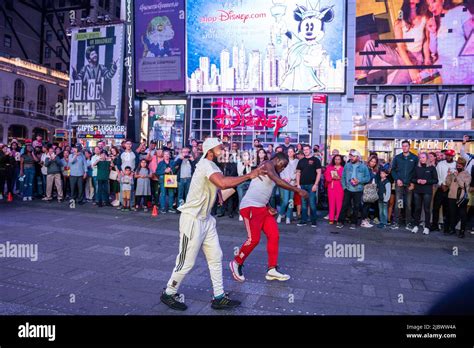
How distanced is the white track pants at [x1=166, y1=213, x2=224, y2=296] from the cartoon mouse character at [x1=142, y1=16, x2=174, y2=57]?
81.5 ft

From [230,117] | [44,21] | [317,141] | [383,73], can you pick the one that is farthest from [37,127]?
[383,73]

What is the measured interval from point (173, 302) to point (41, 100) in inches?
2269

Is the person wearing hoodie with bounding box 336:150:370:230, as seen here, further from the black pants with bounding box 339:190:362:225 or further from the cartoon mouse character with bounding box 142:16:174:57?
the cartoon mouse character with bounding box 142:16:174:57

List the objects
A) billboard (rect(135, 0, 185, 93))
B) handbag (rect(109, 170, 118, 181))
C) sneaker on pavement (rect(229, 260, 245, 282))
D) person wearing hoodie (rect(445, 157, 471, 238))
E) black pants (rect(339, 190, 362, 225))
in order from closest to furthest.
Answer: sneaker on pavement (rect(229, 260, 245, 282)) < person wearing hoodie (rect(445, 157, 471, 238)) < black pants (rect(339, 190, 362, 225)) < handbag (rect(109, 170, 118, 181)) < billboard (rect(135, 0, 185, 93))

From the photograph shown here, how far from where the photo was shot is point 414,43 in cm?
2300

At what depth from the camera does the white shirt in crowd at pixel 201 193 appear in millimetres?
4535

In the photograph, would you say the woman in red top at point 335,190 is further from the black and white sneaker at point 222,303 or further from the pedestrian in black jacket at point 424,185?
the black and white sneaker at point 222,303

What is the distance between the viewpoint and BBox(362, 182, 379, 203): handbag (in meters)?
10.8

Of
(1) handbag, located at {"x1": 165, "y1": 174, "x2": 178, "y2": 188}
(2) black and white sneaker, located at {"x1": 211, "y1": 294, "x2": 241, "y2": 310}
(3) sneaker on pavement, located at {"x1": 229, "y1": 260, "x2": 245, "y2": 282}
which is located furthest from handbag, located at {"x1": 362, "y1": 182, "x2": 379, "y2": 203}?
(2) black and white sneaker, located at {"x1": 211, "y1": 294, "x2": 241, "y2": 310}

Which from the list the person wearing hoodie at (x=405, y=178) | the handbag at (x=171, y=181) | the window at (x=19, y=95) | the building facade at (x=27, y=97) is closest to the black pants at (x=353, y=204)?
the person wearing hoodie at (x=405, y=178)

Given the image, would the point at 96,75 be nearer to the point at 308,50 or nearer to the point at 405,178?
the point at 308,50

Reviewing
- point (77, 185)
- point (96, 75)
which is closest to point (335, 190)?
→ point (77, 185)

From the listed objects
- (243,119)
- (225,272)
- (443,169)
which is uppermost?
(243,119)
